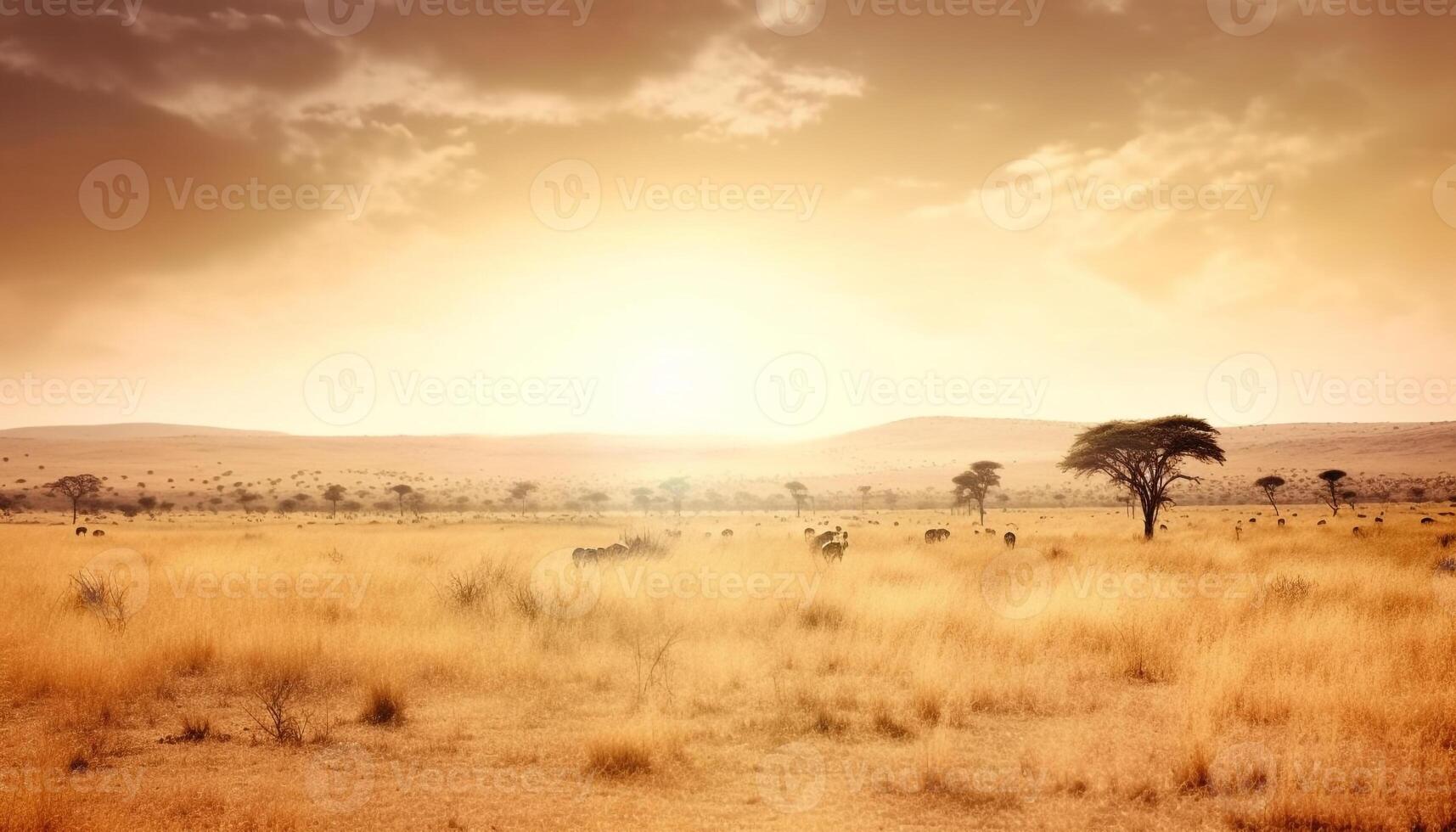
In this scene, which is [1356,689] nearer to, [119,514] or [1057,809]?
[1057,809]

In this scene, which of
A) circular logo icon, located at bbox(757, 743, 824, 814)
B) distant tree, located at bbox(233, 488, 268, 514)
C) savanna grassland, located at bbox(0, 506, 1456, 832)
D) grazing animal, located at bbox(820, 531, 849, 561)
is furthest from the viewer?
distant tree, located at bbox(233, 488, 268, 514)

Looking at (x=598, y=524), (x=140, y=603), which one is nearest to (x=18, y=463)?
(x=598, y=524)

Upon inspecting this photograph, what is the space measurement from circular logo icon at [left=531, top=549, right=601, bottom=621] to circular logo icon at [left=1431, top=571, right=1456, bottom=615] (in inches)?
564

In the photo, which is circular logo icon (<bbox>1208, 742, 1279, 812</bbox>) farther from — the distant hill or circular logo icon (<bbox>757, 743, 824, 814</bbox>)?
the distant hill

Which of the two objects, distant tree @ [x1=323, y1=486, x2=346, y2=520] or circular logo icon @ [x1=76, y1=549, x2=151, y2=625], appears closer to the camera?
circular logo icon @ [x1=76, y1=549, x2=151, y2=625]

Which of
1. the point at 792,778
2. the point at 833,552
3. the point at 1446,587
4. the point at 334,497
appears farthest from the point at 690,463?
the point at 792,778

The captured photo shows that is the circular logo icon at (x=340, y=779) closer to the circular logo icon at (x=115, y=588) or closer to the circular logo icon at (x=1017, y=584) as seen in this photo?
the circular logo icon at (x=115, y=588)

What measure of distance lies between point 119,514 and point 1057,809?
220ft

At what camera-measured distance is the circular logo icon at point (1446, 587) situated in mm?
12008

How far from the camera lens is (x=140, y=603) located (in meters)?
12.5

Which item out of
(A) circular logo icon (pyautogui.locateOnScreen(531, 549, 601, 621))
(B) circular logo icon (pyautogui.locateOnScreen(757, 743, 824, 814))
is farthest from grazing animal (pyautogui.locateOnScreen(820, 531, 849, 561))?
(B) circular logo icon (pyautogui.locateOnScreen(757, 743, 824, 814))

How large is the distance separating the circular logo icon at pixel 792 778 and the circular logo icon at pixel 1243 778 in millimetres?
3297

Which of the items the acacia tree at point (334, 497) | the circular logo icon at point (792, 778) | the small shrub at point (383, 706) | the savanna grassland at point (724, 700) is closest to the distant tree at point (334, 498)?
the acacia tree at point (334, 497)

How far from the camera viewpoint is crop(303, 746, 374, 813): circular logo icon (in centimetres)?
575
